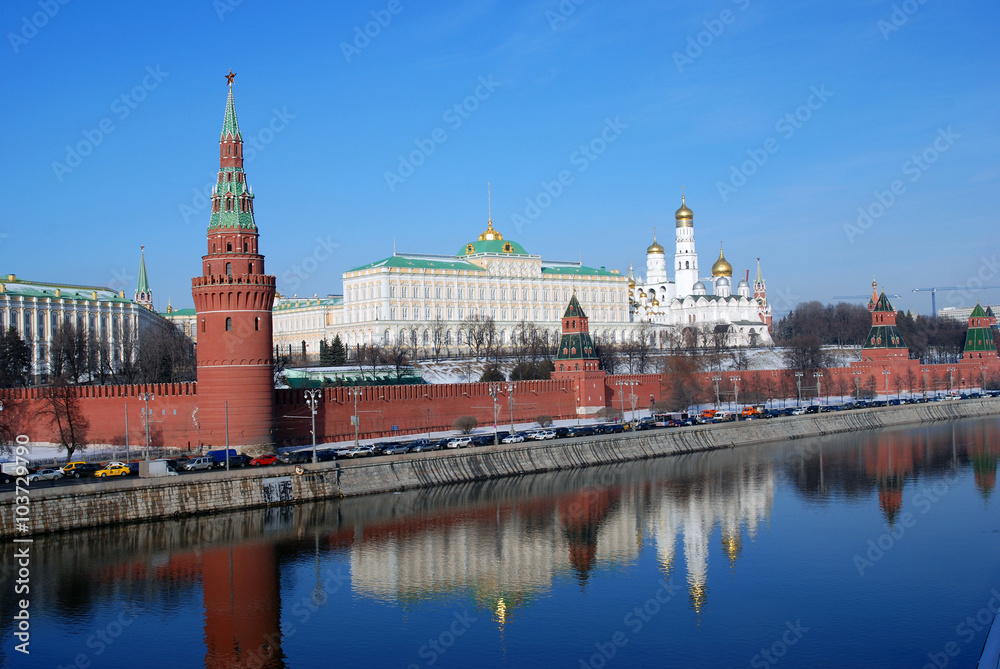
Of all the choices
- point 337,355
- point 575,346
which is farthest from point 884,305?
point 337,355

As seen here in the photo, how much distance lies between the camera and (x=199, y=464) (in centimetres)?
3403

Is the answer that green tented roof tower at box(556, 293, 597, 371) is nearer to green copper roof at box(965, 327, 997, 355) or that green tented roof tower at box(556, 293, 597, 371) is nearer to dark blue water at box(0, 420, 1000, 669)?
dark blue water at box(0, 420, 1000, 669)

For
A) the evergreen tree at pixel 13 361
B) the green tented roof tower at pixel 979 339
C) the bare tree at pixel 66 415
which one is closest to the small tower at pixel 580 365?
the bare tree at pixel 66 415

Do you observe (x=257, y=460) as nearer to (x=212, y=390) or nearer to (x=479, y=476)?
(x=212, y=390)

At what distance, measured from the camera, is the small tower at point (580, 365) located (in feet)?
185

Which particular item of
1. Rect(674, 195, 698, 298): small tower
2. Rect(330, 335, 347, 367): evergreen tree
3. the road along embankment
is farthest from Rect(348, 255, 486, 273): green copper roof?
the road along embankment

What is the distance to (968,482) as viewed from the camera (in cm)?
3778

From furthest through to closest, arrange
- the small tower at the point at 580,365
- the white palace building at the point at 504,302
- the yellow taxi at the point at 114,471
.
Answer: the white palace building at the point at 504,302
the small tower at the point at 580,365
the yellow taxi at the point at 114,471

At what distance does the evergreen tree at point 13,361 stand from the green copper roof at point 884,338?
55158 mm

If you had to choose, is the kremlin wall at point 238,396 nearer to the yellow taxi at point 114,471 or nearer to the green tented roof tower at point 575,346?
the green tented roof tower at point 575,346

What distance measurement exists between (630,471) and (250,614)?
21.5 m

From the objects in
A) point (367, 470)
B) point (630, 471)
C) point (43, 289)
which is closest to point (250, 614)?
point (367, 470)

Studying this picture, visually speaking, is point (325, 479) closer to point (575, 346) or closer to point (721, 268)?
point (575, 346)

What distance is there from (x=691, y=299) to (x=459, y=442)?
3259 inches
